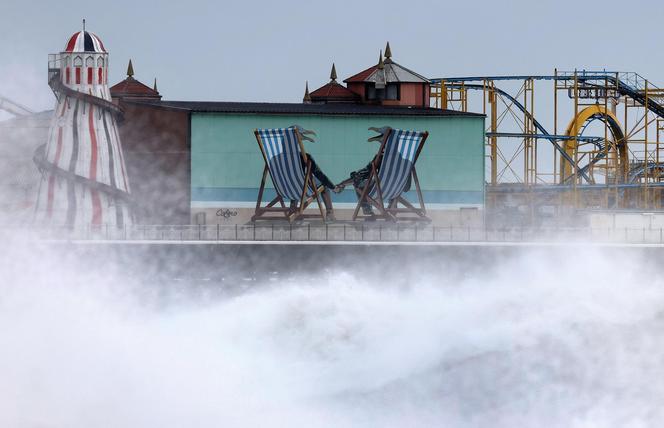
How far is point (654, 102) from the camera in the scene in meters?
117

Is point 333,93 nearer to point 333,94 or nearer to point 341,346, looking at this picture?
point 333,94

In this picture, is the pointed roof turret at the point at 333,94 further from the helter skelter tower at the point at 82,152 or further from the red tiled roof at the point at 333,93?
the helter skelter tower at the point at 82,152

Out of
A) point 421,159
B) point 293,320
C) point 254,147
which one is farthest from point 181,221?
point 293,320

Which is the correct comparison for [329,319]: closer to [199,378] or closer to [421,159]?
[199,378]

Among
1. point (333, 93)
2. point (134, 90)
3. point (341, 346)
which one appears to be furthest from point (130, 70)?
point (341, 346)

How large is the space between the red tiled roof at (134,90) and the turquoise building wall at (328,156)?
1901cm

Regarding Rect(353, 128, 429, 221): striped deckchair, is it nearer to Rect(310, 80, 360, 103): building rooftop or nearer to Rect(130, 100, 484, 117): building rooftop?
Rect(130, 100, 484, 117): building rooftop

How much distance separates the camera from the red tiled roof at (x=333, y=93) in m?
109

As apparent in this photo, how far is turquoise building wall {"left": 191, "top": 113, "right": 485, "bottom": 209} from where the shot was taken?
306 ft

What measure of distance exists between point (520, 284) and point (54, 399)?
3193 cm

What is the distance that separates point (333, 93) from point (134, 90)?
1551 cm

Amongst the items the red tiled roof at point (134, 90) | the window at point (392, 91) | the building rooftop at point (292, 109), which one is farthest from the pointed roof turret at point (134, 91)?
the window at point (392, 91)

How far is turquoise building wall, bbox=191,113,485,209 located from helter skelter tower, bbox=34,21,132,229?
6389mm

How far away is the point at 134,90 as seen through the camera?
11250cm
